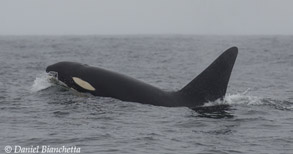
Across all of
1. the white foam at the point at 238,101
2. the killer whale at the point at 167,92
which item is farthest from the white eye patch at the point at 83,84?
the white foam at the point at 238,101

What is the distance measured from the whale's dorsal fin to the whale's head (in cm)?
346

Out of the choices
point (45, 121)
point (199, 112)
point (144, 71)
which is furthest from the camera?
point (144, 71)

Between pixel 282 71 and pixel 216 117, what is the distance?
725 inches

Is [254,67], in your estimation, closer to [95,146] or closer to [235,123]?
[235,123]

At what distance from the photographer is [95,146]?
11.4 meters

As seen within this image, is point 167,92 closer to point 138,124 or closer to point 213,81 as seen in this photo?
point 213,81

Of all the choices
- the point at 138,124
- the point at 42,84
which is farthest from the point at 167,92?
the point at 42,84

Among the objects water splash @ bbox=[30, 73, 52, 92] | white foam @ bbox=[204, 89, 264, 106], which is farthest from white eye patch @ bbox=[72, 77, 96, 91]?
white foam @ bbox=[204, 89, 264, 106]

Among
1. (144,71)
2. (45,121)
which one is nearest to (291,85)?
(144,71)

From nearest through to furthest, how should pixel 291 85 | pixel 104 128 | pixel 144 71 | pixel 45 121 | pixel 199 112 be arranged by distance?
1. pixel 104 128
2. pixel 45 121
3. pixel 199 112
4. pixel 291 85
5. pixel 144 71

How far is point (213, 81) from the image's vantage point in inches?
634

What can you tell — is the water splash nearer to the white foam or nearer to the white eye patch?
the white eye patch

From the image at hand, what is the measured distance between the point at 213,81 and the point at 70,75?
5.29 meters

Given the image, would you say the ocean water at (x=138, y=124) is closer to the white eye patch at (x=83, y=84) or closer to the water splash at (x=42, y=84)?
the water splash at (x=42, y=84)
